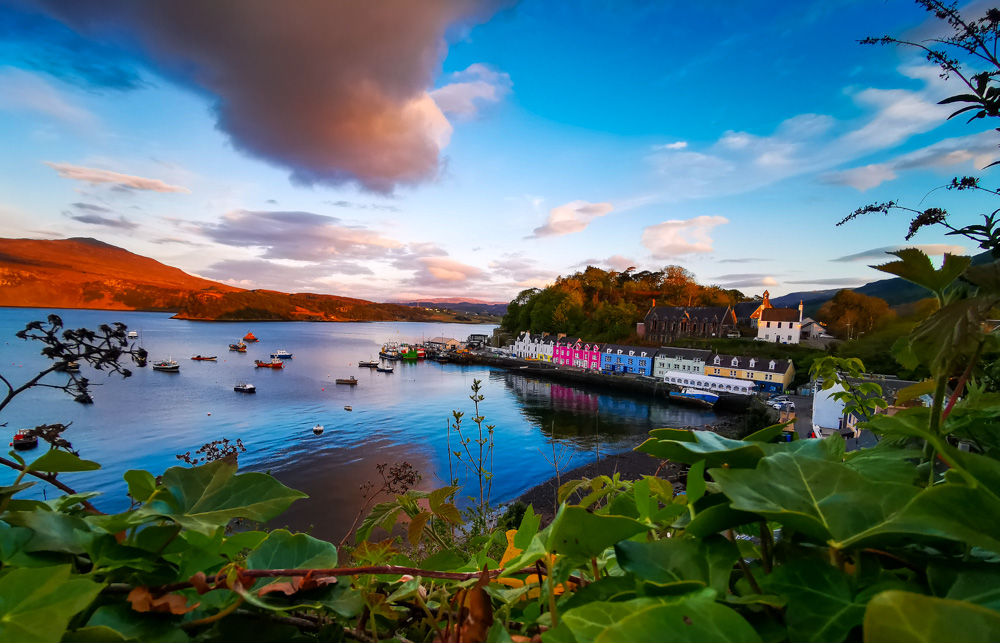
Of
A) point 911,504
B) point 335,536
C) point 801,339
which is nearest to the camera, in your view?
point 911,504

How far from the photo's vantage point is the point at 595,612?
0.77 ft

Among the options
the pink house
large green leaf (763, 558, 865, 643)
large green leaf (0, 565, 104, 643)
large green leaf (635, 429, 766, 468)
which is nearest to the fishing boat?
the pink house

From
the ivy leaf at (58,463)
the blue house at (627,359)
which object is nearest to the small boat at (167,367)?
the blue house at (627,359)

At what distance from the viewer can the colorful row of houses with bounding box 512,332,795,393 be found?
87.2ft

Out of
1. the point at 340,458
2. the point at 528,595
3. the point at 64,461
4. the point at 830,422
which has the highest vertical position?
the point at 64,461

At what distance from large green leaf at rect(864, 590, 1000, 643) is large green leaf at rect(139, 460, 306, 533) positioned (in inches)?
14.7

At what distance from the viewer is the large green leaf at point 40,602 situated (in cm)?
25

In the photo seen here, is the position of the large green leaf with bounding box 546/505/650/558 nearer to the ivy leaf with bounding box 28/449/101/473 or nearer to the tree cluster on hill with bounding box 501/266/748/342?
the ivy leaf with bounding box 28/449/101/473

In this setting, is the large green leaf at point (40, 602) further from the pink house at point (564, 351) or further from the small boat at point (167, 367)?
the small boat at point (167, 367)

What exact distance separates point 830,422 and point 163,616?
15.3 metres

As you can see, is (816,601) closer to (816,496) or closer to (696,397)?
(816,496)

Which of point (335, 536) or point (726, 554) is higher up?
point (726, 554)

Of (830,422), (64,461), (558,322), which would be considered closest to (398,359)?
(558,322)

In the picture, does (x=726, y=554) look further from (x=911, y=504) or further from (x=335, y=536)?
(x=335, y=536)
